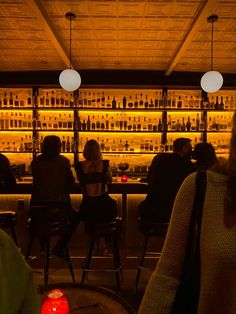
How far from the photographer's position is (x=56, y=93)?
6.86m

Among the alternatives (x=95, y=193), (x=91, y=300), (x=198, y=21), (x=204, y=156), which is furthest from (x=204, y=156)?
(x=91, y=300)

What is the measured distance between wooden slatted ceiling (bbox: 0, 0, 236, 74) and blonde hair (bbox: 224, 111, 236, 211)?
9.35 ft

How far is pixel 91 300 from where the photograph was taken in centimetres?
167

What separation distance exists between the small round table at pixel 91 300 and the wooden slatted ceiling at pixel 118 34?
9.83 ft

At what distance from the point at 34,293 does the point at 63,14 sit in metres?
3.89

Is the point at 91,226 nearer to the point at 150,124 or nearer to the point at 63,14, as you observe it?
the point at 63,14

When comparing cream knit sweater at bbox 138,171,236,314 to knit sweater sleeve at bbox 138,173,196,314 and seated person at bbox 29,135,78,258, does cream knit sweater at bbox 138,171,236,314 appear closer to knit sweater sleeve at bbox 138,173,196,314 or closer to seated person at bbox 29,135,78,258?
knit sweater sleeve at bbox 138,173,196,314

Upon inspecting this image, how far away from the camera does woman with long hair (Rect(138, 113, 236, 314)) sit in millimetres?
1076

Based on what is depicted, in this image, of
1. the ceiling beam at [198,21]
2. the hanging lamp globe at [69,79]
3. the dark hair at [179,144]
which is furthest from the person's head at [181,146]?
the hanging lamp globe at [69,79]

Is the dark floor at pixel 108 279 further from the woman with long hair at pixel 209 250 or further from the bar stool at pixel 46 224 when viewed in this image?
the woman with long hair at pixel 209 250

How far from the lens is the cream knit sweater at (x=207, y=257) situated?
3.52 feet

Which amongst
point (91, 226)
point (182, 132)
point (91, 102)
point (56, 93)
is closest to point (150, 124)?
point (182, 132)

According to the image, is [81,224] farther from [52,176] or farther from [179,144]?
[179,144]

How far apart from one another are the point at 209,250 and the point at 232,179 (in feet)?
0.83
